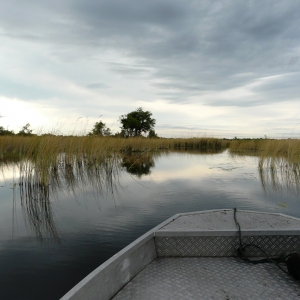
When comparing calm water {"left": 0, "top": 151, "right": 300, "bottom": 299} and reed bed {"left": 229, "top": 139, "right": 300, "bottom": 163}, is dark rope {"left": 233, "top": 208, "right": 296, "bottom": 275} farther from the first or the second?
reed bed {"left": 229, "top": 139, "right": 300, "bottom": 163}

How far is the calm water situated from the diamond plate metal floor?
758 mm

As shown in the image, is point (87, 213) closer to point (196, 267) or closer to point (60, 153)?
point (196, 267)

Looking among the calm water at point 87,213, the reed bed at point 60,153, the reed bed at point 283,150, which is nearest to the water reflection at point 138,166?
the reed bed at point 60,153

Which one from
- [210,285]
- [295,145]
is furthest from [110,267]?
[295,145]

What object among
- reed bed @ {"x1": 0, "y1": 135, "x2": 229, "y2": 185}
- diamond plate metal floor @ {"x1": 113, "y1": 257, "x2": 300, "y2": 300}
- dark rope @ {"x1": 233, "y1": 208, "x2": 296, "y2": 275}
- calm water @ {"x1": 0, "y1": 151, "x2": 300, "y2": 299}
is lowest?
calm water @ {"x1": 0, "y1": 151, "x2": 300, "y2": 299}

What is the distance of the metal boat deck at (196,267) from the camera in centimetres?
172

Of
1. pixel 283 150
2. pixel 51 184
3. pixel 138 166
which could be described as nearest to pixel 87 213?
pixel 51 184

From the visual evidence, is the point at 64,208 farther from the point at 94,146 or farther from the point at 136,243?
the point at 94,146

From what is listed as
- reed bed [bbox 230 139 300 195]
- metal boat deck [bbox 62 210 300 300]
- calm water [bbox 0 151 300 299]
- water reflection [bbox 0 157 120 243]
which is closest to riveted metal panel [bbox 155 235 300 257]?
metal boat deck [bbox 62 210 300 300]

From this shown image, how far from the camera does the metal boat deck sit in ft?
5.64

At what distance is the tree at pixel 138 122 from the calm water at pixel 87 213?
28913 mm

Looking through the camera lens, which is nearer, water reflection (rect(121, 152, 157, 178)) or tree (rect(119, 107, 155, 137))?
water reflection (rect(121, 152, 157, 178))

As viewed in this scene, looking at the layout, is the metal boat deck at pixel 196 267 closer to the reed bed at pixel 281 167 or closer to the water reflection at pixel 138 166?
the reed bed at pixel 281 167

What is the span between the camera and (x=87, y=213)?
4.45m
